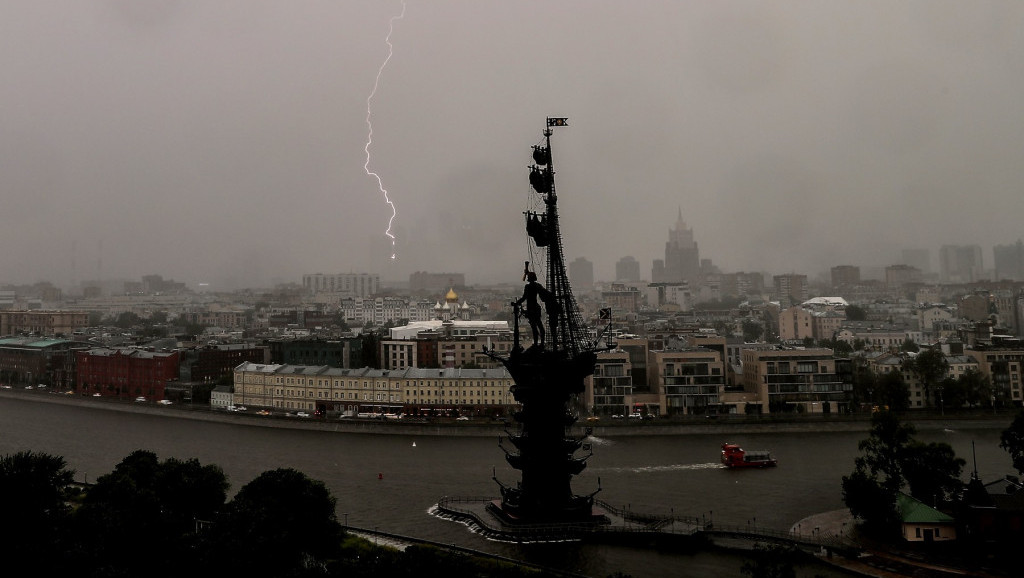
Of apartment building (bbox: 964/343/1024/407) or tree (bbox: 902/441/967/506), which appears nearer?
tree (bbox: 902/441/967/506)

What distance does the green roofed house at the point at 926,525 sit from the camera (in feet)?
38.0

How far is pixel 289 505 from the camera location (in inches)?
436

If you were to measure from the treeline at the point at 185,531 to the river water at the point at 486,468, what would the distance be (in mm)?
2327

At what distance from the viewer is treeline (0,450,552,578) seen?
866 centimetres

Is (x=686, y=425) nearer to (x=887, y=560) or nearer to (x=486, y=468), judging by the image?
(x=486, y=468)

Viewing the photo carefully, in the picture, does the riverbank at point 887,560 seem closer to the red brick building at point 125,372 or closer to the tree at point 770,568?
the tree at point 770,568

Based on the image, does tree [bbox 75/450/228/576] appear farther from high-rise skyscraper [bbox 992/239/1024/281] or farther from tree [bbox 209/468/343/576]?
high-rise skyscraper [bbox 992/239/1024/281]

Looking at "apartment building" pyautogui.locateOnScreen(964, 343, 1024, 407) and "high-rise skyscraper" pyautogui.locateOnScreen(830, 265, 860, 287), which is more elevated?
"high-rise skyscraper" pyautogui.locateOnScreen(830, 265, 860, 287)

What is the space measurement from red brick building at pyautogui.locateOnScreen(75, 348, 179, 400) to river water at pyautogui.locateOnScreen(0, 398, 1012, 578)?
12.6 feet

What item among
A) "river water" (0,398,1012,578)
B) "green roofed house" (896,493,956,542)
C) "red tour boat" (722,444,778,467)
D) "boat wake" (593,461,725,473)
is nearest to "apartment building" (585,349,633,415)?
"river water" (0,398,1012,578)

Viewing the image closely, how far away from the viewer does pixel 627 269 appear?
408ft

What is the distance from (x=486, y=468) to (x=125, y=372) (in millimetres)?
20746

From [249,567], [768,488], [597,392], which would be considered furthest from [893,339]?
[249,567]

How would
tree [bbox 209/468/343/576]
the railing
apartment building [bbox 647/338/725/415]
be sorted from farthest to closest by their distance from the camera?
apartment building [bbox 647/338/725/415] → the railing → tree [bbox 209/468/343/576]
